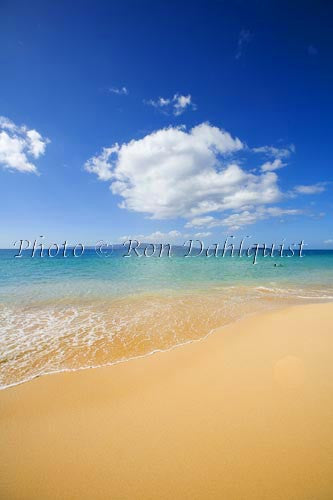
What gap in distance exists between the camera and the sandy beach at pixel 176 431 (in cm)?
263

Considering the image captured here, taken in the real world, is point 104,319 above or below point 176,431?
below

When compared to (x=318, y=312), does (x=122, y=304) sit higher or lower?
lower

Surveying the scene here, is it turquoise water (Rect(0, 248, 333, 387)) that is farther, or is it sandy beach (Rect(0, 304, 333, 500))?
turquoise water (Rect(0, 248, 333, 387))

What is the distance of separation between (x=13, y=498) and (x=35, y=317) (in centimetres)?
805

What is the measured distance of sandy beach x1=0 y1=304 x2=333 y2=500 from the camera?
8.64 feet

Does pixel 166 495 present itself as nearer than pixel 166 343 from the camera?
Yes

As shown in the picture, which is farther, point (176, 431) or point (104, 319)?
point (104, 319)

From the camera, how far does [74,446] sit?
3.15 m

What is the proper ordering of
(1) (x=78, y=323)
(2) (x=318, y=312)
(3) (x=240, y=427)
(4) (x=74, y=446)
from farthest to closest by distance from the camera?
(2) (x=318, y=312) → (1) (x=78, y=323) → (3) (x=240, y=427) → (4) (x=74, y=446)

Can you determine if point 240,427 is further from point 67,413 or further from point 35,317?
point 35,317

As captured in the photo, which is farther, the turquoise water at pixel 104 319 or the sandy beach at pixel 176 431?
the turquoise water at pixel 104 319

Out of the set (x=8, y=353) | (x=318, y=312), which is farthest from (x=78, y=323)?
(x=318, y=312)

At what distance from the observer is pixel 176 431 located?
11.0 ft

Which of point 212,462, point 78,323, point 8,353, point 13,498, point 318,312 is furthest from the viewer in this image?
point 318,312
